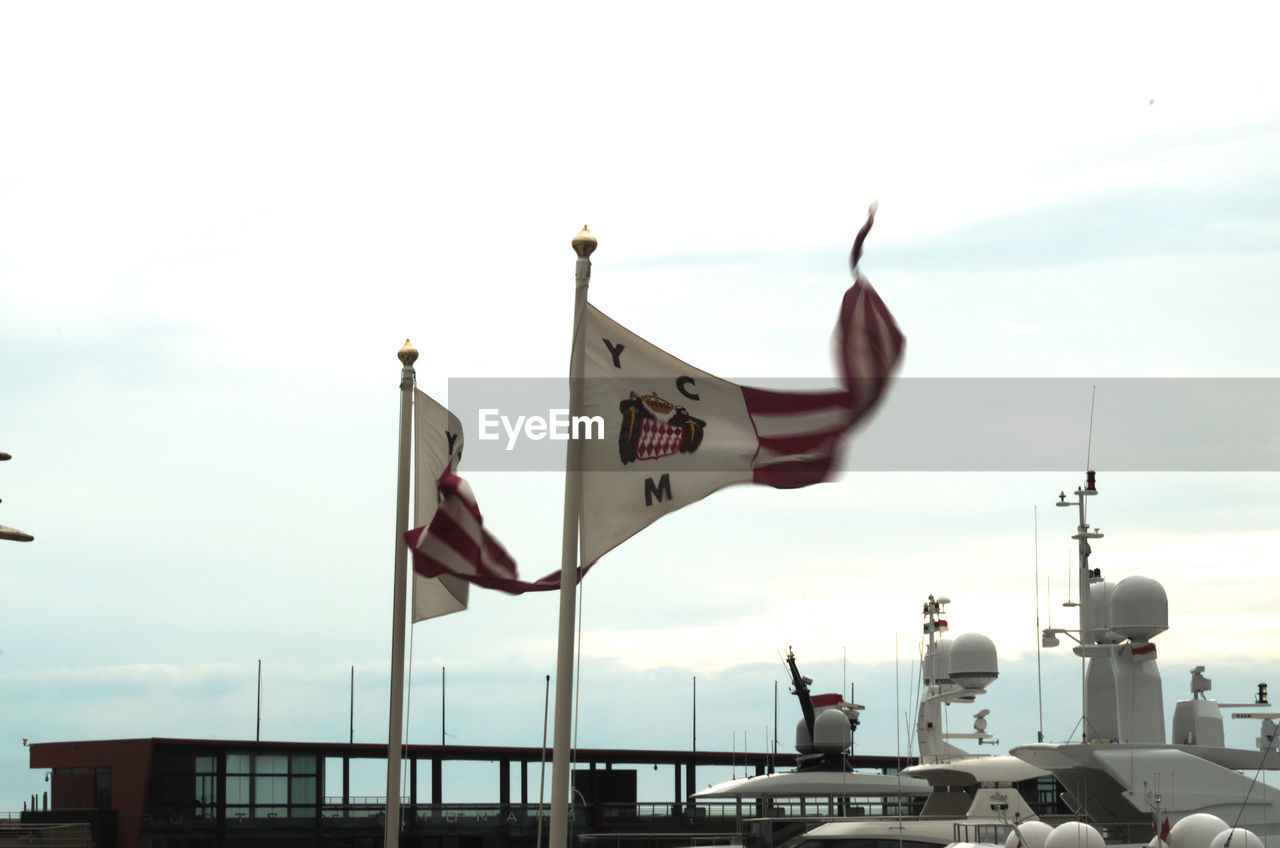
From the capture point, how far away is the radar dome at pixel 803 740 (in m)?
39.3

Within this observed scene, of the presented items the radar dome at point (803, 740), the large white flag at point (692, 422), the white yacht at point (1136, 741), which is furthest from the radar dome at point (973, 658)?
the large white flag at point (692, 422)

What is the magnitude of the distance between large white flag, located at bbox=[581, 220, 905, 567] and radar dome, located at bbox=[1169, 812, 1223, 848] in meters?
6.03

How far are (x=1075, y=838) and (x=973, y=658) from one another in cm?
2106

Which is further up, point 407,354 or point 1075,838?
point 407,354

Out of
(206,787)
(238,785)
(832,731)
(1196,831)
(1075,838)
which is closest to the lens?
(1075,838)

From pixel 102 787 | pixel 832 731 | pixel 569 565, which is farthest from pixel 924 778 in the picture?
pixel 102 787

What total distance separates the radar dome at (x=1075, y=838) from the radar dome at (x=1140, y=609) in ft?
57.1

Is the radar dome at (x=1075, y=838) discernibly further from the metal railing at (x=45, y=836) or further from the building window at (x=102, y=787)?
the building window at (x=102, y=787)

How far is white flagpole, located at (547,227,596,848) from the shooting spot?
12.0m

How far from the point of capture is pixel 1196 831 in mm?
15492

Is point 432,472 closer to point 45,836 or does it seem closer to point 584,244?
point 584,244

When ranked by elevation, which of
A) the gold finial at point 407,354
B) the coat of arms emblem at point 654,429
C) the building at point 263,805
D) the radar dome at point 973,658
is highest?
the gold finial at point 407,354

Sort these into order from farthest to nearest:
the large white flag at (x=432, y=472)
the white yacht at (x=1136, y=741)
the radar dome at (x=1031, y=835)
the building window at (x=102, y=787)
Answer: the building window at (x=102, y=787)
the white yacht at (x=1136, y=741)
the large white flag at (x=432, y=472)
the radar dome at (x=1031, y=835)

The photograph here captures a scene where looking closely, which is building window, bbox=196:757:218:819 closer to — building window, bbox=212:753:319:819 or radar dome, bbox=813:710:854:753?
building window, bbox=212:753:319:819
